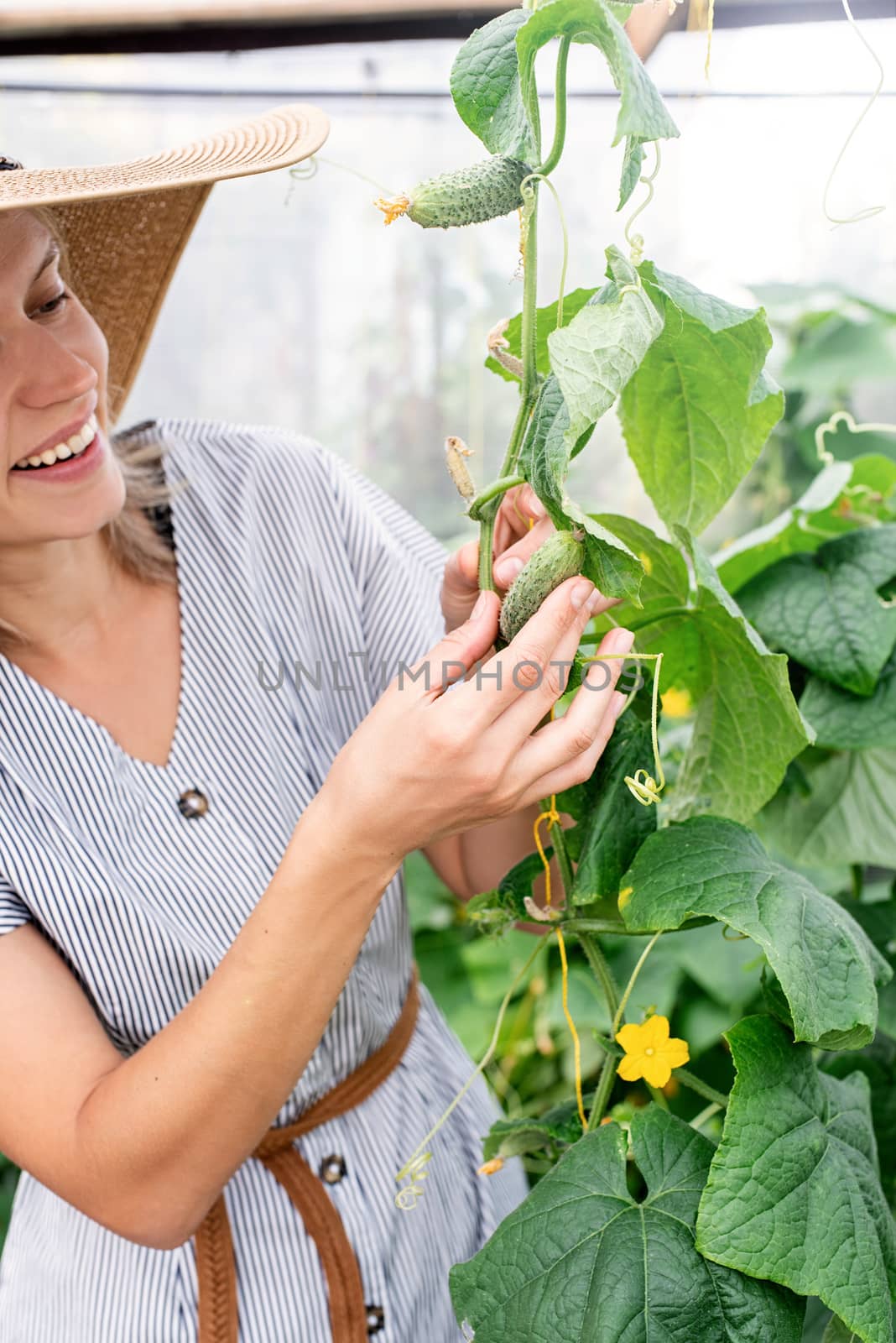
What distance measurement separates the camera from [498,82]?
1.87 feet

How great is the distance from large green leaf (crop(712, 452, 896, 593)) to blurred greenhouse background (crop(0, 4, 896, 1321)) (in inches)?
13.4

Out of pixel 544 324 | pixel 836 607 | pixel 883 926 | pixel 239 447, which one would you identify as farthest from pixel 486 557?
pixel 883 926

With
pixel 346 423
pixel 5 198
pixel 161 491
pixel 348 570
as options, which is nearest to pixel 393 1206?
pixel 348 570

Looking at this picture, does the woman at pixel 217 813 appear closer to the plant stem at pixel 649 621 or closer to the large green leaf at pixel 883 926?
the plant stem at pixel 649 621

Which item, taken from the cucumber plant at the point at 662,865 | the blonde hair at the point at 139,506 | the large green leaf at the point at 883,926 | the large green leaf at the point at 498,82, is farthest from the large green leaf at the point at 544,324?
the large green leaf at the point at 883,926

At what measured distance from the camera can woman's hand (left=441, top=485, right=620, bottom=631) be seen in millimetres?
694

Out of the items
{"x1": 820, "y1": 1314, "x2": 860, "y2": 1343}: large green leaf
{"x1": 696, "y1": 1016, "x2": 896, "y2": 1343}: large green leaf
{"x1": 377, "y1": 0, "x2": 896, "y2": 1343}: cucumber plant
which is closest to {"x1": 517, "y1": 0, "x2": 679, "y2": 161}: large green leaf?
{"x1": 377, "y1": 0, "x2": 896, "y2": 1343}: cucumber plant

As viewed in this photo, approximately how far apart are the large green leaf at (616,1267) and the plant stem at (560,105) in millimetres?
512

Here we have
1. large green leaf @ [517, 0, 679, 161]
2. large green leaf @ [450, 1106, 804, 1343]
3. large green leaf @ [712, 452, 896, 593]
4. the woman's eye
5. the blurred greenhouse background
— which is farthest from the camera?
the blurred greenhouse background

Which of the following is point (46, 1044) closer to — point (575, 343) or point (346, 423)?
point (575, 343)

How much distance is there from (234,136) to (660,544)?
39cm

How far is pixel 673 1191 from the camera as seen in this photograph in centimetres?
64

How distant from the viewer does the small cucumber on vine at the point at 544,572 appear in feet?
1.87

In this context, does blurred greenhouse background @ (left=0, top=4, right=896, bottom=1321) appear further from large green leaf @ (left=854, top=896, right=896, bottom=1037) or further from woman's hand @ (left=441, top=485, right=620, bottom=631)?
woman's hand @ (left=441, top=485, right=620, bottom=631)
